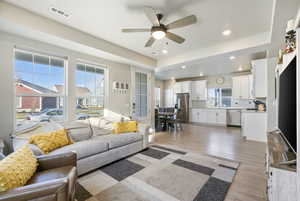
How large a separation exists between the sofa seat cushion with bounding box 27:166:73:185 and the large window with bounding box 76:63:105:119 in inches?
84.5

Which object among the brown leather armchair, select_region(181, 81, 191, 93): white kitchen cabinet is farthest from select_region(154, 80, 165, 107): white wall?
the brown leather armchair

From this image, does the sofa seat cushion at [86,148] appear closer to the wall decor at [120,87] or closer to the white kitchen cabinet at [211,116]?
the wall decor at [120,87]

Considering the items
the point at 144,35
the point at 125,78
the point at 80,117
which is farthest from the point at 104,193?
the point at 125,78

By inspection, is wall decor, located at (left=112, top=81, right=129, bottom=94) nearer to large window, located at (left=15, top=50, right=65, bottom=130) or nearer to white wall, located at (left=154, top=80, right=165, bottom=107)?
large window, located at (left=15, top=50, right=65, bottom=130)

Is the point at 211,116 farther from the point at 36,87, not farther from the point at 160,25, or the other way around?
the point at 36,87

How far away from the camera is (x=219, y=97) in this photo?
7.57 m

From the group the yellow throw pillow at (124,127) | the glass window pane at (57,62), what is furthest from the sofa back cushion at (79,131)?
the glass window pane at (57,62)

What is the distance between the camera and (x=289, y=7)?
1830mm

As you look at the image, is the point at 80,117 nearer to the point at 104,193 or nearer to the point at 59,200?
the point at 104,193

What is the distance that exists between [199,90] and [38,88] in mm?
7273

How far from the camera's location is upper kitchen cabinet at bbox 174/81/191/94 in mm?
8141

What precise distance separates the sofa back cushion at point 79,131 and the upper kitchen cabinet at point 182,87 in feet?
20.9

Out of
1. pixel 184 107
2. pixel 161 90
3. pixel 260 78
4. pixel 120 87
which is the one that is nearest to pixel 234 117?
pixel 184 107

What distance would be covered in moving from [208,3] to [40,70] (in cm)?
361
